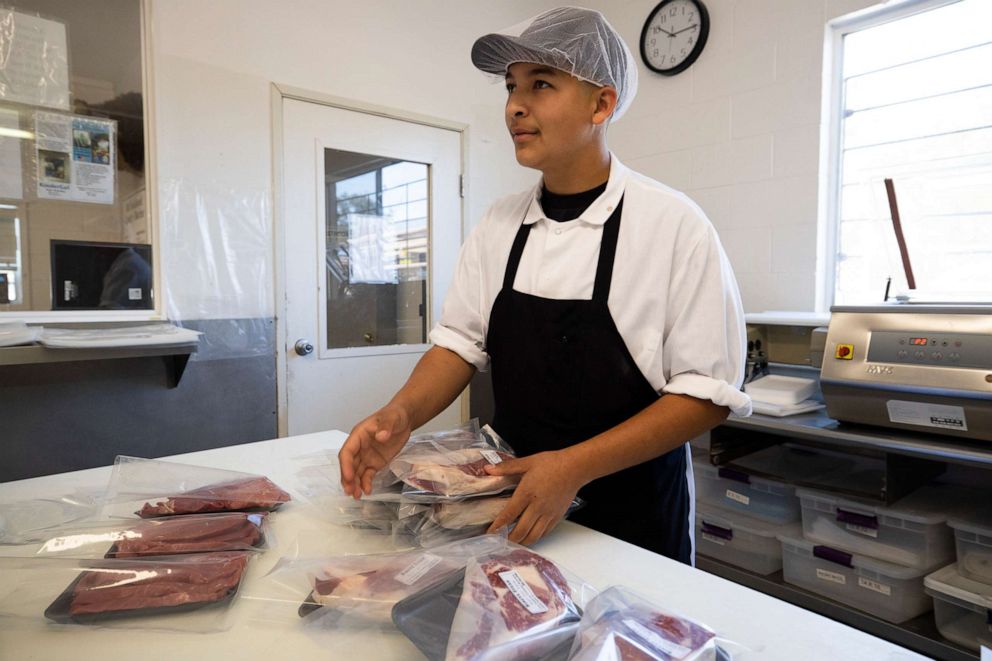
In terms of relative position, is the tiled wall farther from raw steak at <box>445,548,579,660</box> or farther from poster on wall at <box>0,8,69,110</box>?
Result: poster on wall at <box>0,8,69,110</box>

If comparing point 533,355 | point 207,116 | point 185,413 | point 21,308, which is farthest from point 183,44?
point 533,355

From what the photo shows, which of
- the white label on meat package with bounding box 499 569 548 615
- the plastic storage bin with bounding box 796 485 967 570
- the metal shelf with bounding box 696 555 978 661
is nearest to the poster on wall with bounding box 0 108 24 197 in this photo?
the white label on meat package with bounding box 499 569 548 615

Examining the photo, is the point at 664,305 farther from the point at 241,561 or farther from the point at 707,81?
the point at 707,81

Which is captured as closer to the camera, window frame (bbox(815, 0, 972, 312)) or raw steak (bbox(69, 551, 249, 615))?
raw steak (bbox(69, 551, 249, 615))

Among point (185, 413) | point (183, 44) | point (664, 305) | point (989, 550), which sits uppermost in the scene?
point (183, 44)

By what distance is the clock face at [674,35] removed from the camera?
302cm

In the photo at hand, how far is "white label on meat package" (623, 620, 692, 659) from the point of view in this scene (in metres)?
0.55

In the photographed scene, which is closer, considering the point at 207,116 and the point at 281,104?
the point at 207,116

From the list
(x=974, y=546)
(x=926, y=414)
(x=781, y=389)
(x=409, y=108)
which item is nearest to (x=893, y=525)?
(x=974, y=546)

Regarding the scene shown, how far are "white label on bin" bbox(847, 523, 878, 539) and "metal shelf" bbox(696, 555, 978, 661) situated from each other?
240 mm

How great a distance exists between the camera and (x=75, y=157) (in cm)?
227

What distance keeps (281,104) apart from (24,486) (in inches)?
82.1

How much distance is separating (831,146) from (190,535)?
2.91 meters

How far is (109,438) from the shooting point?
235 cm
